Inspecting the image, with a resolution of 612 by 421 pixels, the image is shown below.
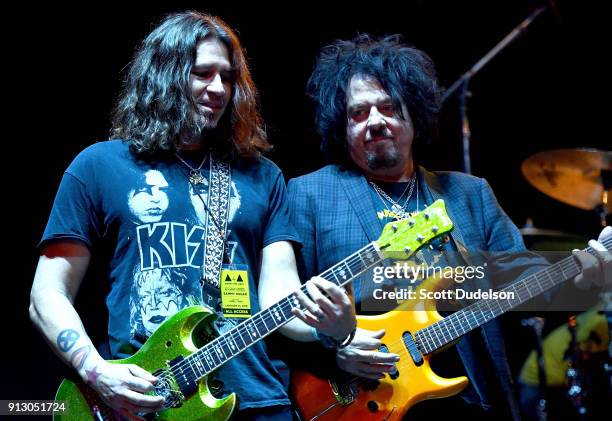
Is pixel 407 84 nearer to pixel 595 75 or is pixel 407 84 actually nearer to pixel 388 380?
pixel 388 380

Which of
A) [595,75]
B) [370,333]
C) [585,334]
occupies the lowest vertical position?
[585,334]

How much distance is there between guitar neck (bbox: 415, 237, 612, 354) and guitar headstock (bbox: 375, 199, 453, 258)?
0.38 meters

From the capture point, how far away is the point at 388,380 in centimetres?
260

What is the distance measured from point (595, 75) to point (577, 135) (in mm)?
380

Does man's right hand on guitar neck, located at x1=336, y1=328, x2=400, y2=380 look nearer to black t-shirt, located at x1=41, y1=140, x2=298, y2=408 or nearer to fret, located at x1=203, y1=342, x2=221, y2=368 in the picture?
black t-shirt, located at x1=41, y1=140, x2=298, y2=408

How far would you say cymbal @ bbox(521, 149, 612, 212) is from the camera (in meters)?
3.77

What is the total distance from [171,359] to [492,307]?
1.14m

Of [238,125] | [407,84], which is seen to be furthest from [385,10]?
[238,125]

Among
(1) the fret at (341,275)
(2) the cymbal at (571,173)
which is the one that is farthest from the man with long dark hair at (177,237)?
(2) the cymbal at (571,173)

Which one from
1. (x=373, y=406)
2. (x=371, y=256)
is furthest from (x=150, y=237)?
(x=373, y=406)

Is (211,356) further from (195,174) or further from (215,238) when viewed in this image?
(195,174)

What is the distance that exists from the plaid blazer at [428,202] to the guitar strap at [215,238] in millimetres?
378

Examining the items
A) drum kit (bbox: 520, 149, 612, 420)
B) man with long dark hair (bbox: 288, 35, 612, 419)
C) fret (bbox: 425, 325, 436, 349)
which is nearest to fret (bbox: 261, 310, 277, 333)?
man with long dark hair (bbox: 288, 35, 612, 419)

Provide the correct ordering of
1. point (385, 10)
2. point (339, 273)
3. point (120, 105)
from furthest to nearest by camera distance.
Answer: point (385, 10), point (120, 105), point (339, 273)
